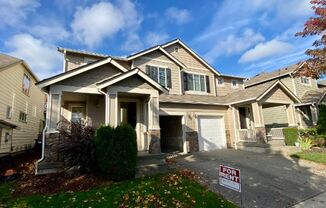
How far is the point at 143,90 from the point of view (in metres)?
10.5

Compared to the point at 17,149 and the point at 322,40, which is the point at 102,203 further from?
the point at 322,40

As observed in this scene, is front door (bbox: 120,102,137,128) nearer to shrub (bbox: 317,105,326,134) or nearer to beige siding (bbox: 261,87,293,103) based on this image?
beige siding (bbox: 261,87,293,103)

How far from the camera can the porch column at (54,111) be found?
9.22 metres

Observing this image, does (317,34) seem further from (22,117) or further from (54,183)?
(22,117)

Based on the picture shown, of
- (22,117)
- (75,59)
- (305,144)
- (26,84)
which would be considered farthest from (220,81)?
(26,84)

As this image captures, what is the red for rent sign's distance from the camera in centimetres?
491

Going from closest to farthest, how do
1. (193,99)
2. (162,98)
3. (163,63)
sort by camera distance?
(162,98) < (193,99) < (163,63)

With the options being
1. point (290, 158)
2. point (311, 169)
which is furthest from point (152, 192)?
point (290, 158)

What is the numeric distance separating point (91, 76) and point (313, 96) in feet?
69.5

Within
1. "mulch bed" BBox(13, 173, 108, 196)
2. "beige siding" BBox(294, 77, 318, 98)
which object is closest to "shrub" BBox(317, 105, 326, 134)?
"beige siding" BBox(294, 77, 318, 98)

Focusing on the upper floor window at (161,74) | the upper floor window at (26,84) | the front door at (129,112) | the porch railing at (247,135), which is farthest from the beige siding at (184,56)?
the upper floor window at (26,84)

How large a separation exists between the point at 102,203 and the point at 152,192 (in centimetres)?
156

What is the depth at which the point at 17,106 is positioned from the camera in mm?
15625

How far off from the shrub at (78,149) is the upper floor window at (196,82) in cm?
955
